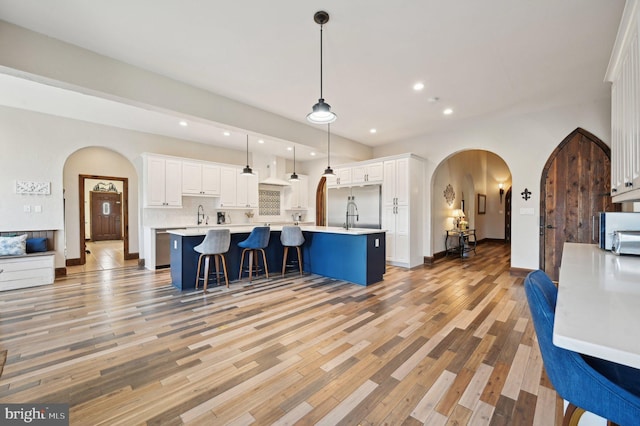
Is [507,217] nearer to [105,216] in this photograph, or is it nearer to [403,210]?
[403,210]

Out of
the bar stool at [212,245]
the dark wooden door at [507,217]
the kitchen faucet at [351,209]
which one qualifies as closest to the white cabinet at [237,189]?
the kitchen faucet at [351,209]

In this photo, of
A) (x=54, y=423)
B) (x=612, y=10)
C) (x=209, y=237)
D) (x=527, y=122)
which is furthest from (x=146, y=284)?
(x=527, y=122)

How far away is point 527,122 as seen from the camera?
482 cm

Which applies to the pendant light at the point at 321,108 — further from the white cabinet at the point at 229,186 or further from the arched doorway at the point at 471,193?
the white cabinet at the point at 229,186

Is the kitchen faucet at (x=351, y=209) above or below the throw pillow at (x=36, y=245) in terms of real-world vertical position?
above

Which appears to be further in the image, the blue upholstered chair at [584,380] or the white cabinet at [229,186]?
the white cabinet at [229,186]

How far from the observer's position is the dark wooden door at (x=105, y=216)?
34.2 feet

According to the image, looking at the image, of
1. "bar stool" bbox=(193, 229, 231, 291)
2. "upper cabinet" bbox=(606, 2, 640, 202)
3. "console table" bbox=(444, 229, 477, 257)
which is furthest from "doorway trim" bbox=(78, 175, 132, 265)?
"upper cabinet" bbox=(606, 2, 640, 202)

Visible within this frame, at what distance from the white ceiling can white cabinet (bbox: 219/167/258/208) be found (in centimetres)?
296

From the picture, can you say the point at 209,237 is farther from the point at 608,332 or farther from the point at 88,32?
the point at 608,332

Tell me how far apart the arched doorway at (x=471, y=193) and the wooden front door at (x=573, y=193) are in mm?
1921

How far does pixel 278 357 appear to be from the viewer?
224cm

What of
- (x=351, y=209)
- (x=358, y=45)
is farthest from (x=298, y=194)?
(x=358, y=45)
